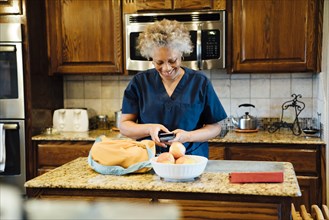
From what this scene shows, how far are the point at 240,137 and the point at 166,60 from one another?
1.24m

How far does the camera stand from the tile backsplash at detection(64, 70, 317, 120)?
331 cm

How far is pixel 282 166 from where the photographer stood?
180cm

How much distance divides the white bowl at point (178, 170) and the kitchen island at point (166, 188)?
0.07 feet

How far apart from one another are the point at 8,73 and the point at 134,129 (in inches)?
59.9

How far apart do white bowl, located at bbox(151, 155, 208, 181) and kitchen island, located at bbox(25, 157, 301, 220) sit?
23 mm

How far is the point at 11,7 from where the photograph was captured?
3.06 metres

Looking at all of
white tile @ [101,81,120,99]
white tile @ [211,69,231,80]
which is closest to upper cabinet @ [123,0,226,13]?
white tile @ [211,69,231,80]

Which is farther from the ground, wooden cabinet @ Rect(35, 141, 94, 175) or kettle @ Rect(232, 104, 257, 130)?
kettle @ Rect(232, 104, 257, 130)

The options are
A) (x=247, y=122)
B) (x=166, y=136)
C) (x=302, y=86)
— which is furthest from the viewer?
(x=302, y=86)

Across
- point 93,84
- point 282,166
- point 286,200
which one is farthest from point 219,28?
point 286,200

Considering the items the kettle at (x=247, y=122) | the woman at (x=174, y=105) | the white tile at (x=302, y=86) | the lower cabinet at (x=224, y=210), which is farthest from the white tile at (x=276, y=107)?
the lower cabinet at (x=224, y=210)

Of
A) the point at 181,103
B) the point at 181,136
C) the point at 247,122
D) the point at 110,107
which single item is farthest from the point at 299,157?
the point at 110,107

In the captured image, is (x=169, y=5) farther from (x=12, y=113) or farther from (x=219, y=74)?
(x=12, y=113)

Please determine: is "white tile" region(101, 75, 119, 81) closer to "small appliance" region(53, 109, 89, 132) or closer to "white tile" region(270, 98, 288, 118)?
"small appliance" region(53, 109, 89, 132)
